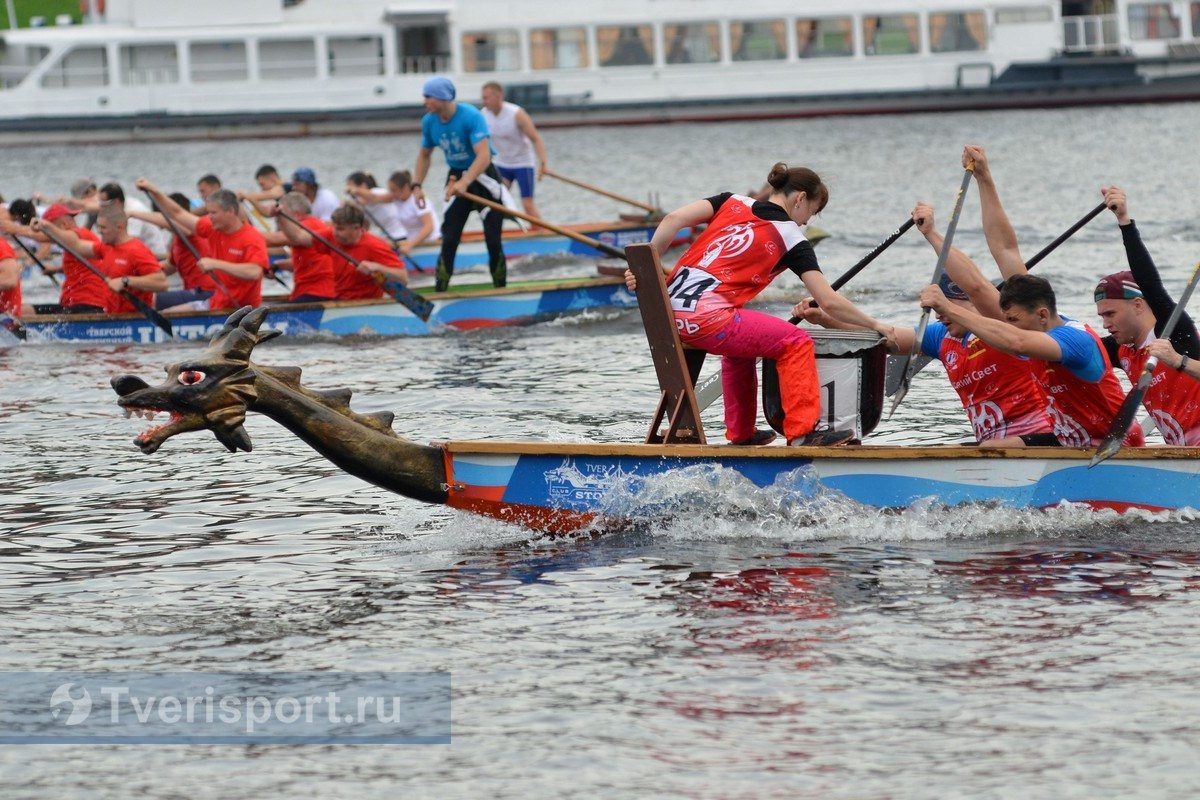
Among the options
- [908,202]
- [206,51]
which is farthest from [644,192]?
[206,51]

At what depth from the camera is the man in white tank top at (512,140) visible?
2311 cm

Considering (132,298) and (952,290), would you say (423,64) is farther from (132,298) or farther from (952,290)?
(952,290)

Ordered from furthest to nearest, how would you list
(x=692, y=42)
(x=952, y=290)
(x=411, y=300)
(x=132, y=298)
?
(x=692, y=42) < (x=411, y=300) < (x=132, y=298) < (x=952, y=290)

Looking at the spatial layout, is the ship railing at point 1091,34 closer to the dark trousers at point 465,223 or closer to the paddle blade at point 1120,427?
the dark trousers at point 465,223

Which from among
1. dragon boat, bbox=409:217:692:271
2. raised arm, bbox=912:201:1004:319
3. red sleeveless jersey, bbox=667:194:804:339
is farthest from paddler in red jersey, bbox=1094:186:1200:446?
dragon boat, bbox=409:217:692:271

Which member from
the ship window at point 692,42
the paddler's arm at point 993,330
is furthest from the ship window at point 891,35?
the paddler's arm at point 993,330

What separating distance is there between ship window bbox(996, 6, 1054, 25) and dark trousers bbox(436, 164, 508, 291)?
40.6 metres

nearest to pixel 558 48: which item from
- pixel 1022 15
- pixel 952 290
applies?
pixel 1022 15

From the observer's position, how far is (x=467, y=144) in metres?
18.6

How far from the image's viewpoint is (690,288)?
31.4 feet

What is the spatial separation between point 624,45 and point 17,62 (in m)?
20.5

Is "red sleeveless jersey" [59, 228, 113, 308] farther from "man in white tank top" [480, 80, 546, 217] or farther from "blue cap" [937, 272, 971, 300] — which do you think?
"blue cap" [937, 272, 971, 300]

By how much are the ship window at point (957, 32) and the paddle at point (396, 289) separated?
41195mm

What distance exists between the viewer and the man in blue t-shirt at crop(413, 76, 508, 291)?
18344mm
